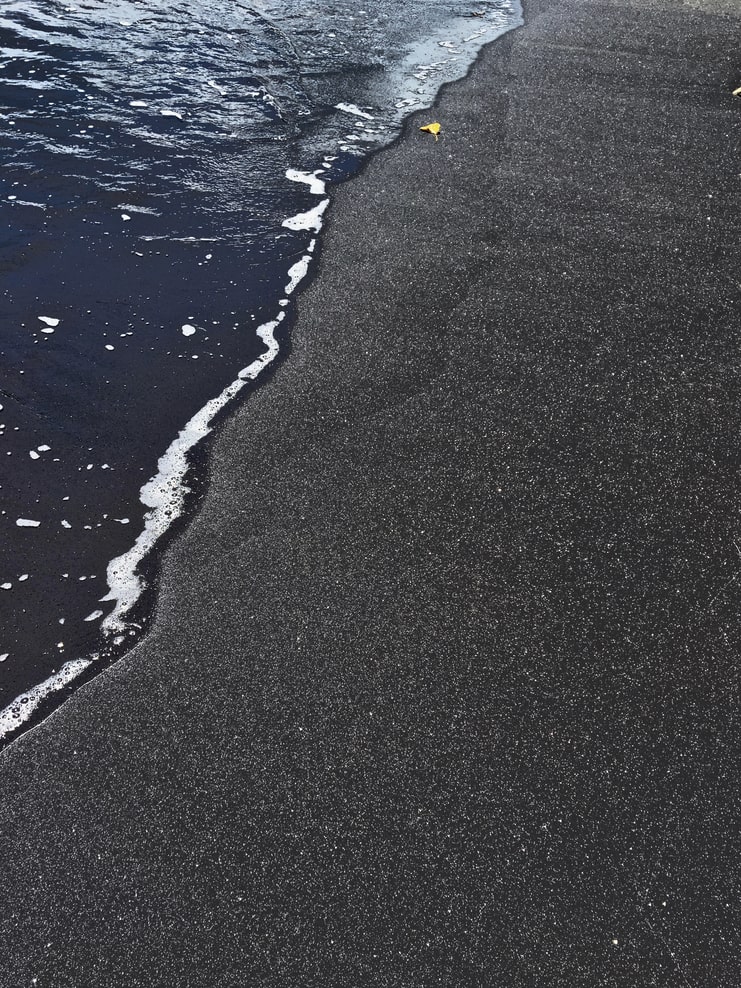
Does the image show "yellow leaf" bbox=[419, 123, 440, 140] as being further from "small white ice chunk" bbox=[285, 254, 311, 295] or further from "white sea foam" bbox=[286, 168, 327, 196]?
"small white ice chunk" bbox=[285, 254, 311, 295]

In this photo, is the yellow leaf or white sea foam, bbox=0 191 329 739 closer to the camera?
white sea foam, bbox=0 191 329 739

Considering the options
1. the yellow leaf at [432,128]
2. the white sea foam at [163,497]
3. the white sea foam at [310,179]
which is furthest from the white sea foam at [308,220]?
the yellow leaf at [432,128]

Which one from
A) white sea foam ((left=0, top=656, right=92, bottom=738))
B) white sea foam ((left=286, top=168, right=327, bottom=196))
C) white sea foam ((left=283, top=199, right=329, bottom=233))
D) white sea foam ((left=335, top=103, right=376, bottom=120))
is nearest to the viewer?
white sea foam ((left=0, top=656, right=92, bottom=738))

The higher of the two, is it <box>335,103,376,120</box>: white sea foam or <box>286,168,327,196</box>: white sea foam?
<box>335,103,376,120</box>: white sea foam

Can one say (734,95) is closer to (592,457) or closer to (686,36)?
(686,36)

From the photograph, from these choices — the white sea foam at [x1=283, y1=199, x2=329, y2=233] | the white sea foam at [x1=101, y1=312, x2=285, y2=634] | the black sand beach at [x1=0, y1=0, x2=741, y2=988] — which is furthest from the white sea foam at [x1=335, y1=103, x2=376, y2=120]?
the white sea foam at [x1=101, y1=312, x2=285, y2=634]

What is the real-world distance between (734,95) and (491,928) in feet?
20.2

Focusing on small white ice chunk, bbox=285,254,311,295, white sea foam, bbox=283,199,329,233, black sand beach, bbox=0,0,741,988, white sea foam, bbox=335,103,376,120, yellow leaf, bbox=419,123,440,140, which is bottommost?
black sand beach, bbox=0,0,741,988

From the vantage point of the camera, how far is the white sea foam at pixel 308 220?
4.40m

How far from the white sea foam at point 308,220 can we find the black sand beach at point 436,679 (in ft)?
1.09

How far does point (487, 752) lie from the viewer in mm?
2152

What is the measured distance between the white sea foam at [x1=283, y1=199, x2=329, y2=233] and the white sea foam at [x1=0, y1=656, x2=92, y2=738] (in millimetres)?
2768

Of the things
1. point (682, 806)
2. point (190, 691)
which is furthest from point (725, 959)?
point (190, 691)

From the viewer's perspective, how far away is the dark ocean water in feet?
8.74
